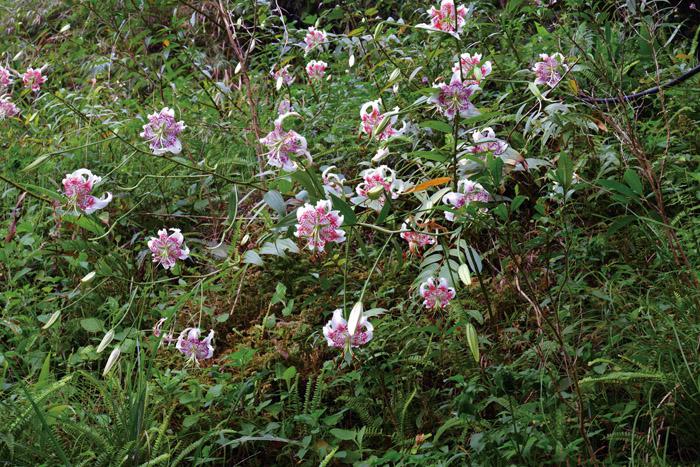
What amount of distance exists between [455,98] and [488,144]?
A: 0.32 meters

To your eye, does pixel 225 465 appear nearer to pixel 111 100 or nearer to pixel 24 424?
pixel 24 424

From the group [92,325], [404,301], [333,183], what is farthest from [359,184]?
[92,325]

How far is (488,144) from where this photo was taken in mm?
1721

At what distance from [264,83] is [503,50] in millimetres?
1498

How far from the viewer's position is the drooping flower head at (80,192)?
166cm

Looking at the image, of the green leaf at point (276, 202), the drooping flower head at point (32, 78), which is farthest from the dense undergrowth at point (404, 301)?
the drooping flower head at point (32, 78)

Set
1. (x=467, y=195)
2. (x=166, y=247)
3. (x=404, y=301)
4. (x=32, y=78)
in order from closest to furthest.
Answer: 1. (x=467, y=195)
2. (x=166, y=247)
3. (x=404, y=301)
4. (x=32, y=78)

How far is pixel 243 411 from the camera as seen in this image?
1.84 metres

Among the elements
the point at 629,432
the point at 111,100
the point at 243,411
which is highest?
the point at 629,432

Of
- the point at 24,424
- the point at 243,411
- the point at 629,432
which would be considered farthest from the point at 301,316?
the point at 629,432

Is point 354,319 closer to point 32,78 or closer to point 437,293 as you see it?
point 437,293

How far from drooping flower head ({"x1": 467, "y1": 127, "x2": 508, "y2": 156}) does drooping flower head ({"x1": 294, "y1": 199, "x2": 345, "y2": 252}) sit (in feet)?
1.27

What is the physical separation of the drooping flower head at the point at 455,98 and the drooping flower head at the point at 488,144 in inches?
7.7

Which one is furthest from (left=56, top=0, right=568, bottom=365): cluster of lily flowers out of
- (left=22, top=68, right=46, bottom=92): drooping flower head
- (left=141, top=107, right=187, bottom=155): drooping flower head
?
(left=22, top=68, right=46, bottom=92): drooping flower head
